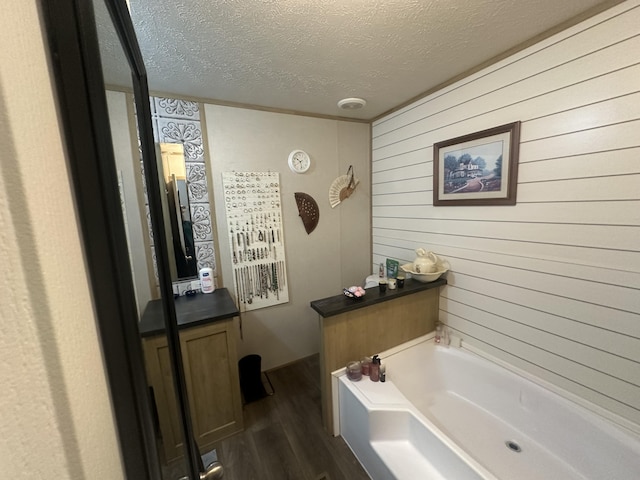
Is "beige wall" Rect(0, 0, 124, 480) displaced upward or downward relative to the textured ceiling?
downward

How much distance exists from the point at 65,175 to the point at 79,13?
20 centimetres

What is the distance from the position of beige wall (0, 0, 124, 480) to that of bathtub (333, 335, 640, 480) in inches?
60.2

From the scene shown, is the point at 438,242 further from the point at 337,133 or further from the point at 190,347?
the point at 190,347

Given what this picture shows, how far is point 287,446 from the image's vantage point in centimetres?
169

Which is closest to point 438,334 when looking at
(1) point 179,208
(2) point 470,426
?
(2) point 470,426

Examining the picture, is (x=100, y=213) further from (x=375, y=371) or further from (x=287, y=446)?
(x=287, y=446)

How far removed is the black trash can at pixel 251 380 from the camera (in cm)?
209

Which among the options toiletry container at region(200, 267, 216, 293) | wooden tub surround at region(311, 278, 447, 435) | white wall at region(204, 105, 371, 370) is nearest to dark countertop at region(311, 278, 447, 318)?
wooden tub surround at region(311, 278, 447, 435)

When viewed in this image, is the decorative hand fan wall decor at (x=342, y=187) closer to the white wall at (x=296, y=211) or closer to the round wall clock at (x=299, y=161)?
the white wall at (x=296, y=211)

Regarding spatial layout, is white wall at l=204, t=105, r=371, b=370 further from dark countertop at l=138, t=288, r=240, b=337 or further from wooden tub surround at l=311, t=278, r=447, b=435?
wooden tub surround at l=311, t=278, r=447, b=435

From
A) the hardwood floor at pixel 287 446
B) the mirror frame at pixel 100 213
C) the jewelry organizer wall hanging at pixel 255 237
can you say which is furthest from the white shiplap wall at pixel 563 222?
the mirror frame at pixel 100 213

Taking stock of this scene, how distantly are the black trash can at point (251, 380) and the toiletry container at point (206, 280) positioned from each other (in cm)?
70

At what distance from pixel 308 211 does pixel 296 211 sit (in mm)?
121

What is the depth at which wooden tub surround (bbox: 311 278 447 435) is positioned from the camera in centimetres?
166
